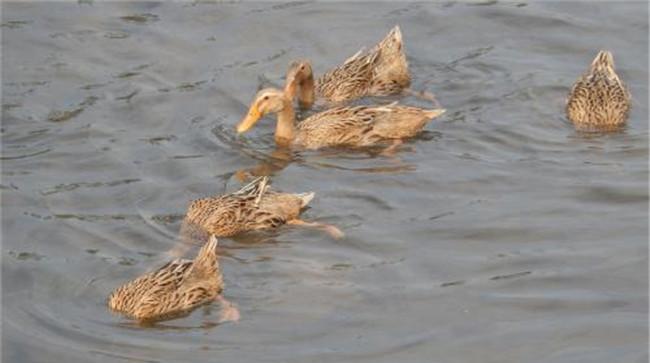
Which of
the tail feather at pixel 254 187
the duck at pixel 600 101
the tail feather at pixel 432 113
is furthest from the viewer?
the duck at pixel 600 101

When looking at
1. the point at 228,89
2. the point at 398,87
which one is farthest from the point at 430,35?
the point at 228,89

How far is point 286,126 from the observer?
42.2ft

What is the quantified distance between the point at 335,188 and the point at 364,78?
255 cm

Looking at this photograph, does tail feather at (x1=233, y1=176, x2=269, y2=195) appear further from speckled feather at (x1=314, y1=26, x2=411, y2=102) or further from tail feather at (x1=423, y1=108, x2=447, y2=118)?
speckled feather at (x1=314, y1=26, x2=411, y2=102)

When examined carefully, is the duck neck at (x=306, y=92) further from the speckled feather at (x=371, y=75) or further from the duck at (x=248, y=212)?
the duck at (x=248, y=212)

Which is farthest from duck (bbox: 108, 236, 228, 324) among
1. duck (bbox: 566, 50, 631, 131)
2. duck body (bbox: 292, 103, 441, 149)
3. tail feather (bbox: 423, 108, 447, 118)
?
duck (bbox: 566, 50, 631, 131)

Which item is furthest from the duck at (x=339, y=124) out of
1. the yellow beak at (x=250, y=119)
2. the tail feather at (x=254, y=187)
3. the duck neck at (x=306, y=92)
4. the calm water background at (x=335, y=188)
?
the tail feather at (x=254, y=187)

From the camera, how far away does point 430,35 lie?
15.2m

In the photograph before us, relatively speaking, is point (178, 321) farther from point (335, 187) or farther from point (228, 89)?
point (228, 89)

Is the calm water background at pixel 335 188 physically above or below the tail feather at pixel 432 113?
below

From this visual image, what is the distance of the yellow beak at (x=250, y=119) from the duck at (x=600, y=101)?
2896 mm

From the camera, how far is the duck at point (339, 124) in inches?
501

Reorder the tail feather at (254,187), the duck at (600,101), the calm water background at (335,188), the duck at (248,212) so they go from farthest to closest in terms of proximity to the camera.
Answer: the duck at (600,101) → the tail feather at (254,187) → the duck at (248,212) → the calm water background at (335,188)

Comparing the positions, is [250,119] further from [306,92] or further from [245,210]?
[245,210]
